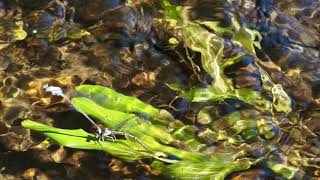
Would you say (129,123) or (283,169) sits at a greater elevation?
(129,123)

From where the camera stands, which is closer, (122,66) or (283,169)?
(283,169)

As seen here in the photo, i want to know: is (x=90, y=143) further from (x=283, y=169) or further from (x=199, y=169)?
(x=283, y=169)

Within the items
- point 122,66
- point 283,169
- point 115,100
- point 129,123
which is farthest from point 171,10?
point 283,169

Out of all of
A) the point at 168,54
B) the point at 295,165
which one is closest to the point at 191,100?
the point at 168,54

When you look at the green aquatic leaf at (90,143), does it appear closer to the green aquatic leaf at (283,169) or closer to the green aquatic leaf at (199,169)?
the green aquatic leaf at (199,169)

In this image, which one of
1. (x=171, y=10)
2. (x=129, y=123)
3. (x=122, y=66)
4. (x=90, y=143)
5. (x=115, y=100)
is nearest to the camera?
(x=90, y=143)

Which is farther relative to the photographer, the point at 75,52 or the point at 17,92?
the point at 75,52

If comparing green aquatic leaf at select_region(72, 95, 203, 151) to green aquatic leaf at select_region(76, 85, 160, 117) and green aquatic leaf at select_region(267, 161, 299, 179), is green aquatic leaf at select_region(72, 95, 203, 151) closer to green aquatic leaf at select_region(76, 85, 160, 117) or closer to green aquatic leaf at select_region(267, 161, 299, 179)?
green aquatic leaf at select_region(76, 85, 160, 117)

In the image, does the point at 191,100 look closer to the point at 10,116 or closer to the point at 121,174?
the point at 121,174

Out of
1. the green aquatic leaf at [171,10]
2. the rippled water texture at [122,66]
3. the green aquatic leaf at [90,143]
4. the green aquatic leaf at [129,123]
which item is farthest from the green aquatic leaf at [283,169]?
the green aquatic leaf at [171,10]
